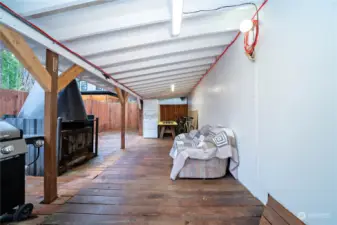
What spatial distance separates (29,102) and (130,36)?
2809 mm

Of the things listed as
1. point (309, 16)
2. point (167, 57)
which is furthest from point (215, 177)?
point (309, 16)

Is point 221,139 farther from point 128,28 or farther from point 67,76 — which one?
point 67,76

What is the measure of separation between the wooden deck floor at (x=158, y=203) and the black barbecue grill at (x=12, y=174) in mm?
298

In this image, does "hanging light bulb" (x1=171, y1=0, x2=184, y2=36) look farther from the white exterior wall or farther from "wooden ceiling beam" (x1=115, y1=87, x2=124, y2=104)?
"wooden ceiling beam" (x1=115, y1=87, x2=124, y2=104)

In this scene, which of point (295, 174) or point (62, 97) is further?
point (62, 97)

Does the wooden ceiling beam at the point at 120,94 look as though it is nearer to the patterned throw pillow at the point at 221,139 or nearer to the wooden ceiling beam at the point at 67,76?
the wooden ceiling beam at the point at 67,76

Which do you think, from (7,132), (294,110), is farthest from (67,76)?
(294,110)

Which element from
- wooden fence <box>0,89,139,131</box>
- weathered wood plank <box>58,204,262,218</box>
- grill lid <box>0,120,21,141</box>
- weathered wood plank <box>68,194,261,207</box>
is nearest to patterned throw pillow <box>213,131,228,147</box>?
weathered wood plank <box>68,194,261,207</box>

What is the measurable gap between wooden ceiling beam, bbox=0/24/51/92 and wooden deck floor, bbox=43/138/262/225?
143 cm

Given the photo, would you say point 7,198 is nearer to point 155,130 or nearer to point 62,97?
point 62,97

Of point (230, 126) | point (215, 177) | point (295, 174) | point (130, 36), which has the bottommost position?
point (215, 177)

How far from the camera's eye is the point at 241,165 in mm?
2738

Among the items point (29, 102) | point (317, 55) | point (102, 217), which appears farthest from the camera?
point (29, 102)

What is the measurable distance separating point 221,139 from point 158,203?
1.41 metres
